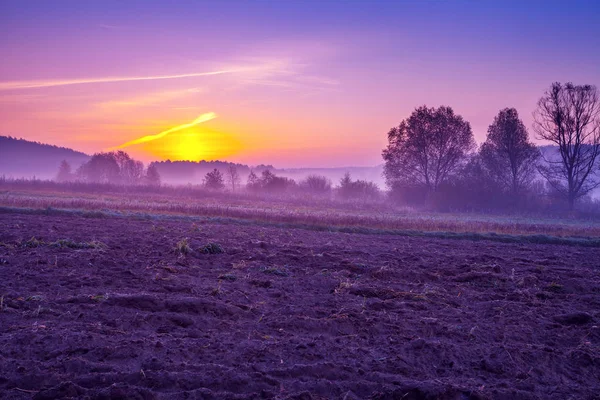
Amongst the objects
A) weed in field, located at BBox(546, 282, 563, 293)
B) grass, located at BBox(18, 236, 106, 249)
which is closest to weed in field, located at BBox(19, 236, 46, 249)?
grass, located at BBox(18, 236, 106, 249)

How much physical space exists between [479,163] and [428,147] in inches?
259

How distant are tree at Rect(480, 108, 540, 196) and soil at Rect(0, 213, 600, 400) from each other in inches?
1553

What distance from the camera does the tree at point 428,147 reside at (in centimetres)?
5000

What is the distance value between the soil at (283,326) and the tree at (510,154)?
3944 cm

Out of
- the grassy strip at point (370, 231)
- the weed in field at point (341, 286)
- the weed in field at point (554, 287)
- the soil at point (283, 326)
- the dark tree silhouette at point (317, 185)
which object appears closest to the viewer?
the soil at point (283, 326)

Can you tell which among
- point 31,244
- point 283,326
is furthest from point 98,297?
point 31,244

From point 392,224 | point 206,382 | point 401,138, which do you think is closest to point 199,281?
point 206,382

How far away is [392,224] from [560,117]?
30.9 meters

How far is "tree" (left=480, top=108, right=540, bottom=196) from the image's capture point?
49.0m

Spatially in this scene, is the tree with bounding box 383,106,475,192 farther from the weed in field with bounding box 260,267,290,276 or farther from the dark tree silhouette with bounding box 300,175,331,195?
the weed in field with bounding box 260,267,290,276

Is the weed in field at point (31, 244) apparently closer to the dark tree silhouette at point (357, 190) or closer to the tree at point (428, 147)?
the tree at point (428, 147)

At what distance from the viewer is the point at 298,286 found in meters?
10.0

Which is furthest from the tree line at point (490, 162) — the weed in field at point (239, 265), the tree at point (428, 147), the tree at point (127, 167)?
the tree at point (127, 167)

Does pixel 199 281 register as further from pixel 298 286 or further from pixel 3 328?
pixel 3 328
